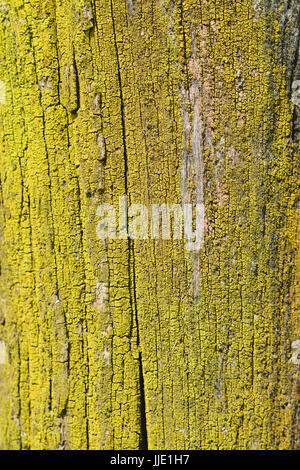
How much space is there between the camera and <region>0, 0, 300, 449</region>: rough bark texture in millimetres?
1168

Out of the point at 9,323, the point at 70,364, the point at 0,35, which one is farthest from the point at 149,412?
the point at 0,35

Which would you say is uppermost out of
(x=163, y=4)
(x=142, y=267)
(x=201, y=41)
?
(x=163, y=4)

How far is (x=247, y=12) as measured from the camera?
114 centimetres

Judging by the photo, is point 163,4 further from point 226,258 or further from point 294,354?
point 294,354

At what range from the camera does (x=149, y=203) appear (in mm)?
1231

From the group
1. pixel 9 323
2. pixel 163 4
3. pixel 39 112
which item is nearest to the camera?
pixel 163 4

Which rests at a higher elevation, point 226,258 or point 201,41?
point 201,41

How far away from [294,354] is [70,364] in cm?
71

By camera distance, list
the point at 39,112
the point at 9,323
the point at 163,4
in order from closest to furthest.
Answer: the point at 163,4 → the point at 39,112 → the point at 9,323

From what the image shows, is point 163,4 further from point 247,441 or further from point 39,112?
point 247,441

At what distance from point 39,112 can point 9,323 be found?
0.71 m

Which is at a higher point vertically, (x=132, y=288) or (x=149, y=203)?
(x=149, y=203)

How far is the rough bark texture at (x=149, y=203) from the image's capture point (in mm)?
1168

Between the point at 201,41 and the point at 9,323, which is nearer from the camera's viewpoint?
the point at 201,41
